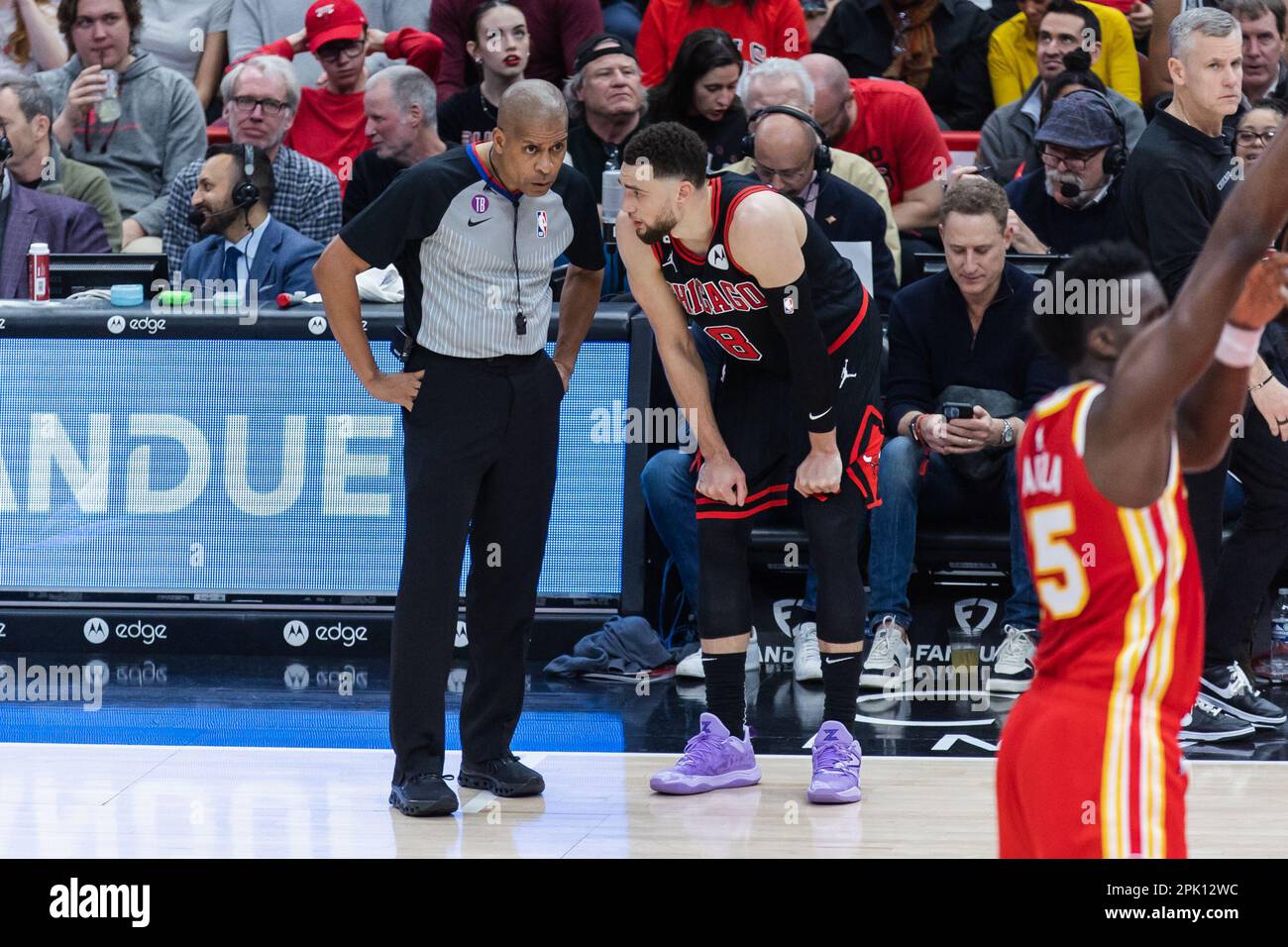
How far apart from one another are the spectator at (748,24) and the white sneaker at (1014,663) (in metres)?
3.47

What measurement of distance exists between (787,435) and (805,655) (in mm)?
1583

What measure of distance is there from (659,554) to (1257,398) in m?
2.25

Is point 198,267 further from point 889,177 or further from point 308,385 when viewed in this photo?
point 889,177

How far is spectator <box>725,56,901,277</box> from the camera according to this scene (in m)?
7.01

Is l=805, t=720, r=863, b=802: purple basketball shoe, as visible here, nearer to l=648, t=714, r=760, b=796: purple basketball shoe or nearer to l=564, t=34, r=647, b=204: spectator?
l=648, t=714, r=760, b=796: purple basketball shoe

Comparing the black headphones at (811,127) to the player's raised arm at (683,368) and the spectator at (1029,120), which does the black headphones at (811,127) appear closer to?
the spectator at (1029,120)

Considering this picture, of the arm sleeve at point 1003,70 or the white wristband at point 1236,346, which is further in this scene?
the arm sleeve at point 1003,70

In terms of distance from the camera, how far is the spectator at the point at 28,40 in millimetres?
9000

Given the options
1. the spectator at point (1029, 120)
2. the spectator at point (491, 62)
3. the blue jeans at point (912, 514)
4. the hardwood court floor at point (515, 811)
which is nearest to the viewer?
the hardwood court floor at point (515, 811)

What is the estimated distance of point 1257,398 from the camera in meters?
5.55

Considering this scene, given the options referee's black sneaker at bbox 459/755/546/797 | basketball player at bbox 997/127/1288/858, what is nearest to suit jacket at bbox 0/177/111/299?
referee's black sneaker at bbox 459/755/546/797

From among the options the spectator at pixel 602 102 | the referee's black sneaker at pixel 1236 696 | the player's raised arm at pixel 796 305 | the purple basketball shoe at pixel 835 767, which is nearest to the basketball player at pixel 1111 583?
the player's raised arm at pixel 796 305
